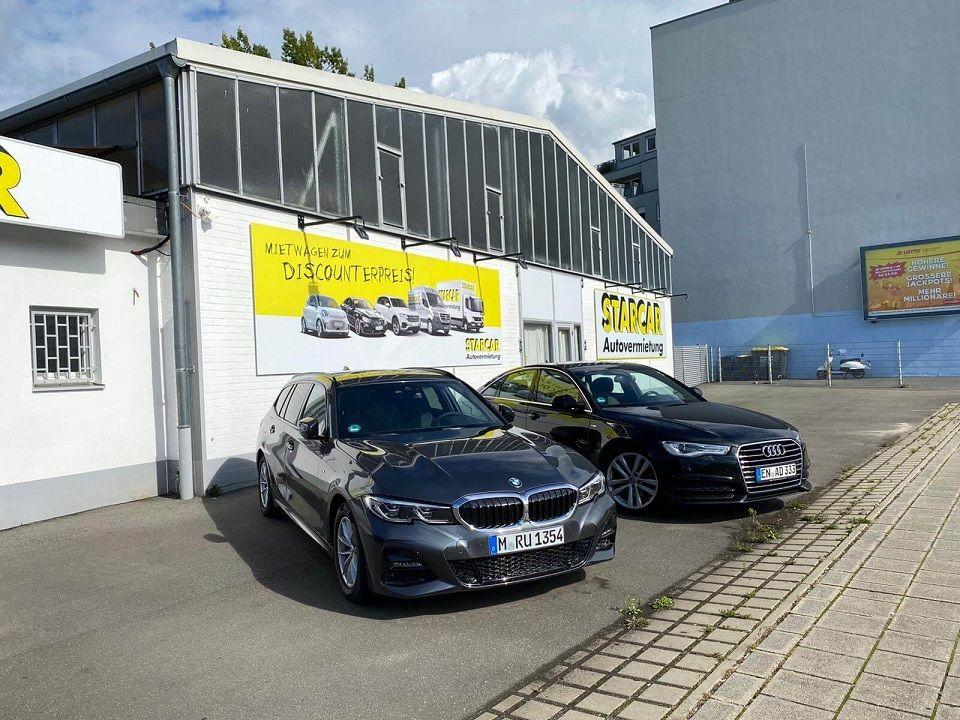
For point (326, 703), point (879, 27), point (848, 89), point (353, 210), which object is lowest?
point (326, 703)

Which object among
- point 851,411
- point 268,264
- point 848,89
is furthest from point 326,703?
point 848,89

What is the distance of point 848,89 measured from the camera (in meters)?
34.3

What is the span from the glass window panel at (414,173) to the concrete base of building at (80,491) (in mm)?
6391

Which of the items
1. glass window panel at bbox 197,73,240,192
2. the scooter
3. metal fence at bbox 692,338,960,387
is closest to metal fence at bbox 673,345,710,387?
metal fence at bbox 692,338,960,387

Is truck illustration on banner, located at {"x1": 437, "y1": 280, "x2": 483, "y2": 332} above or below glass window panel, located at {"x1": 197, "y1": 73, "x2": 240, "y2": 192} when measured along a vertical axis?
below

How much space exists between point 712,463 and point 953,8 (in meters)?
35.3

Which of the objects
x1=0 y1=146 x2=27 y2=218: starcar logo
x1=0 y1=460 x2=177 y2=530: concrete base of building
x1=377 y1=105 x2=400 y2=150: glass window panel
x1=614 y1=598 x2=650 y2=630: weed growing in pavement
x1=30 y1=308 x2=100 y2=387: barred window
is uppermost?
x1=377 y1=105 x2=400 y2=150: glass window panel

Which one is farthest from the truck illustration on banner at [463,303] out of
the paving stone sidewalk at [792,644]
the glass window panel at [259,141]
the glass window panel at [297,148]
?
the paving stone sidewalk at [792,644]

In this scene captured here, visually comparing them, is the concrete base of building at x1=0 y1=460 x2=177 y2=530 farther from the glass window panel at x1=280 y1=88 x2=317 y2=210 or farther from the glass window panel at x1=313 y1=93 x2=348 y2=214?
the glass window panel at x1=313 y1=93 x2=348 y2=214

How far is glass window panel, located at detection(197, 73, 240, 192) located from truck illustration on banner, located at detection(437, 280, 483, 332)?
5.11m

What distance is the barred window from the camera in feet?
28.0

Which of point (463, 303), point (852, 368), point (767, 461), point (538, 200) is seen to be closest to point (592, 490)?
point (767, 461)

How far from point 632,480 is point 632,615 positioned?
287 centimetres

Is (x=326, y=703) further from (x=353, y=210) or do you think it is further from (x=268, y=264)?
(x=353, y=210)
